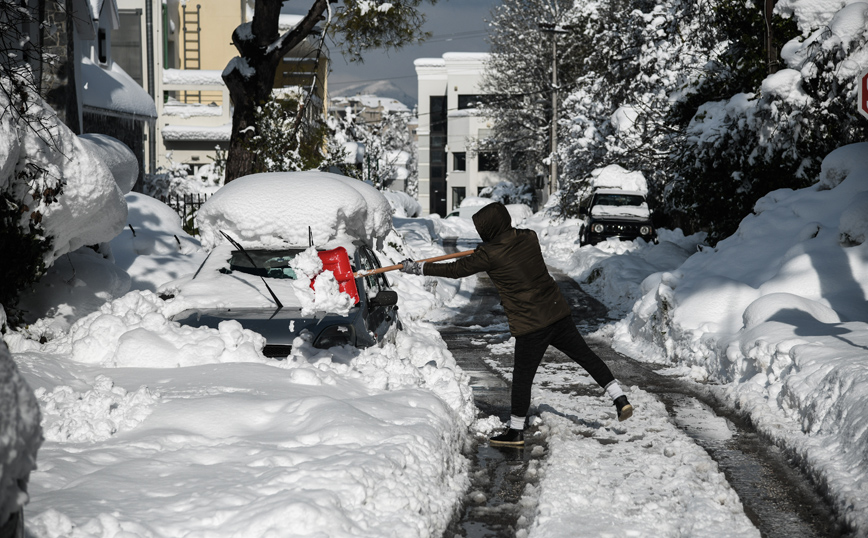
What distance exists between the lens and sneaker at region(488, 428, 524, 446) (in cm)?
609

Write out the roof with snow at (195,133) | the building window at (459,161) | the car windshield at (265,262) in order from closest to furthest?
the car windshield at (265,262)
the roof with snow at (195,133)
the building window at (459,161)

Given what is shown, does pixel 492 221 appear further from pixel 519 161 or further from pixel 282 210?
pixel 519 161

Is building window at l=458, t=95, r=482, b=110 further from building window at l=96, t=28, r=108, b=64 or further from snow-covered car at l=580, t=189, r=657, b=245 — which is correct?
building window at l=96, t=28, r=108, b=64

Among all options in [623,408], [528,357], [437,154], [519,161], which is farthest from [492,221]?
[437,154]

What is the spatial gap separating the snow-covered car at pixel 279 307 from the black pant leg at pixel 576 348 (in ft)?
4.89

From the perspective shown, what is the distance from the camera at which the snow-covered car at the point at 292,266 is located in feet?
21.9

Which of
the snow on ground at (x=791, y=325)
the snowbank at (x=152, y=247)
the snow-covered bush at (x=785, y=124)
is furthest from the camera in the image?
the snow-covered bush at (x=785, y=124)

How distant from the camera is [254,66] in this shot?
15.1 m

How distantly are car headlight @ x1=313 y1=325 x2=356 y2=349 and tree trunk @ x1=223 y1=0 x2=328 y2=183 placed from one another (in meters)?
9.09

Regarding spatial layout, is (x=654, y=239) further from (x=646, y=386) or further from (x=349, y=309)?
(x=349, y=309)

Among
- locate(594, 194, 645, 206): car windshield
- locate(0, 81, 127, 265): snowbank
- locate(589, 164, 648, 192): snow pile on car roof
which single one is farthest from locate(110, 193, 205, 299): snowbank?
locate(589, 164, 648, 192): snow pile on car roof

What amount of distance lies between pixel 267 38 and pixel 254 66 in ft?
1.87

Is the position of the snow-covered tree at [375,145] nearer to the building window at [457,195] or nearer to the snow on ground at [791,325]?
the building window at [457,195]

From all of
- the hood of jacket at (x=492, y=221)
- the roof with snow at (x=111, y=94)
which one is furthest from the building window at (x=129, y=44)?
the hood of jacket at (x=492, y=221)
